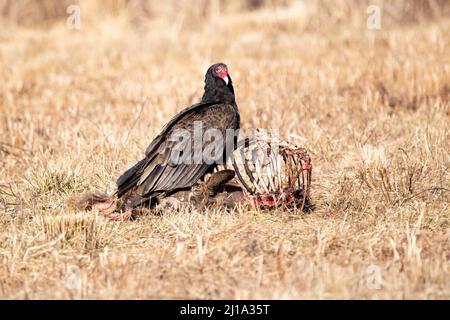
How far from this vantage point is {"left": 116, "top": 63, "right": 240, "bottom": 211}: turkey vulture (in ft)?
17.7

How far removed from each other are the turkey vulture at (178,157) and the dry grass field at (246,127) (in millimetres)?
214

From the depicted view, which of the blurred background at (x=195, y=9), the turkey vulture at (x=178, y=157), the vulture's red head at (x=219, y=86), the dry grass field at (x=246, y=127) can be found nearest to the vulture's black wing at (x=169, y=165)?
the turkey vulture at (x=178, y=157)

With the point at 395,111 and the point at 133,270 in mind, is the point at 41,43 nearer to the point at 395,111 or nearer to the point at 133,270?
the point at 395,111

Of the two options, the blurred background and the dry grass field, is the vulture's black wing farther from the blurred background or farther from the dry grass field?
the blurred background

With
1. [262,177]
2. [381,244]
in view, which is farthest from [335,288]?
[262,177]

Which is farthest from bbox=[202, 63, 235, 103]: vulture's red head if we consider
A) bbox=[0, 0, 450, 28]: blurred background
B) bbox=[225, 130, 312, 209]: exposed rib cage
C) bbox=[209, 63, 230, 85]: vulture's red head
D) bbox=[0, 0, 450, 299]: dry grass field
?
bbox=[0, 0, 450, 28]: blurred background

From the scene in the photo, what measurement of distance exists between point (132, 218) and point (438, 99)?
13.4ft

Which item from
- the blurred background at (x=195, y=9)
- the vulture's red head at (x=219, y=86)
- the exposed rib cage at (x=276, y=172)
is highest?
the blurred background at (x=195, y=9)

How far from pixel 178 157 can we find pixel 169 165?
0.09 metres

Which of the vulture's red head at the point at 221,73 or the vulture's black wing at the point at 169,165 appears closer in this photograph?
the vulture's black wing at the point at 169,165

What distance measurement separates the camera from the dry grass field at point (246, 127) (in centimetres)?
417

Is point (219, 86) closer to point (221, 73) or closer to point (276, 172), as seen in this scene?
point (221, 73)

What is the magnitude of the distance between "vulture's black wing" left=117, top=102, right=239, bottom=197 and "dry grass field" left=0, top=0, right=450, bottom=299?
23cm

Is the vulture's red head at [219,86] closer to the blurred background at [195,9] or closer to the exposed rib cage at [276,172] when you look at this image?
the exposed rib cage at [276,172]
